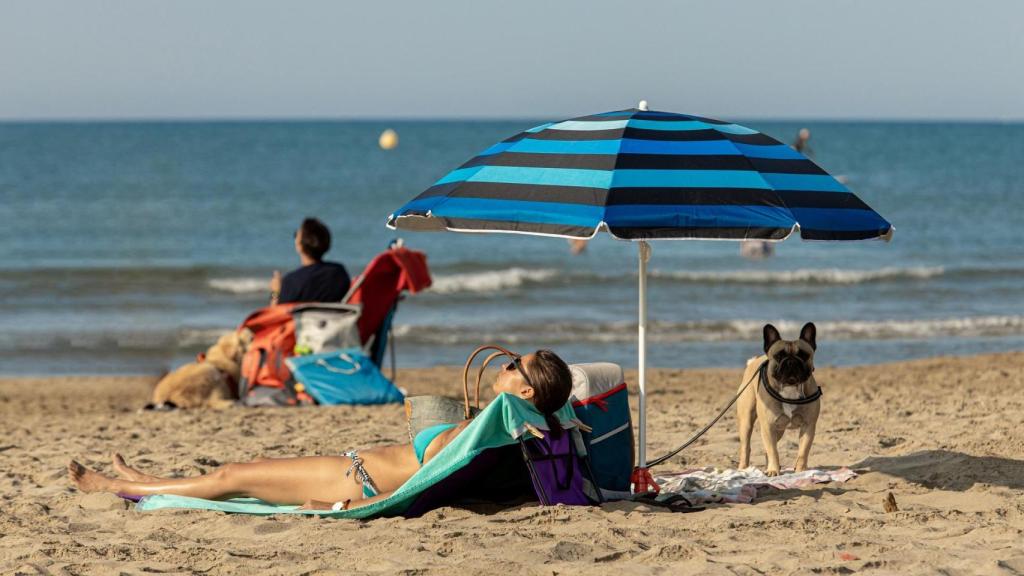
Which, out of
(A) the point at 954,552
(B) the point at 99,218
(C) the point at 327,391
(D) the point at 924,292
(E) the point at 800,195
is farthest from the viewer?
→ (B) the point at 99,218

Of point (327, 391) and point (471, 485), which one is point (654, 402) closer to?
point (327, 391)

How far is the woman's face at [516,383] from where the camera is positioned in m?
4.99

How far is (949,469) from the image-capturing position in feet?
20.0

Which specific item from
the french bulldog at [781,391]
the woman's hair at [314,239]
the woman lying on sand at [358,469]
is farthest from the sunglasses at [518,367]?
the woman's hair at [314,239]

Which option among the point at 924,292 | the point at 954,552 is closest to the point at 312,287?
the point at 954,552

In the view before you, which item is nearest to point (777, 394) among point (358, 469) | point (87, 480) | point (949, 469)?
point (949, 469)

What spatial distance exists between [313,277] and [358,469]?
4277mm

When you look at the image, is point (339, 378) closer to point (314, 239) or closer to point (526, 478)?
point (314, 239)

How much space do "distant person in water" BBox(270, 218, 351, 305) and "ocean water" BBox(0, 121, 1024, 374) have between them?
360 cm

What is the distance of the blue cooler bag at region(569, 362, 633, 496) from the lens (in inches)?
211

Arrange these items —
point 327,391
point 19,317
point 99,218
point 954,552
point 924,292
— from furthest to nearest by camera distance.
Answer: point 99,218
point 924,292
point 19,317
point 327,391
point 954,552

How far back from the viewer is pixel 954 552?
4609 mm

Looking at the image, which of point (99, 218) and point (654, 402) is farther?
point (99, 218)

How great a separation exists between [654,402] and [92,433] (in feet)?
14.2
